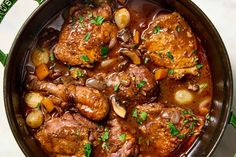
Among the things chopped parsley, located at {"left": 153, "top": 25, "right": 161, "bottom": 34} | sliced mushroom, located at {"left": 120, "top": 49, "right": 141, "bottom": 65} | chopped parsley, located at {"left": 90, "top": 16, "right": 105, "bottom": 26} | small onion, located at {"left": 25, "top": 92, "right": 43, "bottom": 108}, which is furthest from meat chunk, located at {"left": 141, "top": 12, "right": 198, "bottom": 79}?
small onion, located at {"left": 25, "top": 92, "right": 43, "bottom": 108}

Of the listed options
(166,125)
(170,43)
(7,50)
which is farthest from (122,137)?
(7,50)

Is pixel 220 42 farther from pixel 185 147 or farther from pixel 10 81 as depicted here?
pixel 10 81

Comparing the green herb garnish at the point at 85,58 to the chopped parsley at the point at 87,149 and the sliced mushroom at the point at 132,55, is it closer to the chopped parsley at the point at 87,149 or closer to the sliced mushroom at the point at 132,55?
the sliced mushroom at the point at 132,55

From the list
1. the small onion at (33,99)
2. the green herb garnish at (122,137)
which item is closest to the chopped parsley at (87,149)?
the green herb garnish at (122,137)

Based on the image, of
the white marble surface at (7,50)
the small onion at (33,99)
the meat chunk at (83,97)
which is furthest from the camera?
the white marble surface at (7,50)

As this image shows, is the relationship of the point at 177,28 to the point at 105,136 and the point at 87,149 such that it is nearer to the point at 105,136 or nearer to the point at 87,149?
the point at 105,136

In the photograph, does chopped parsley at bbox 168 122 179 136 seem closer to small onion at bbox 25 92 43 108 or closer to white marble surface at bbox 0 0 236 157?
white marble surface at bbox 0 0 236 157

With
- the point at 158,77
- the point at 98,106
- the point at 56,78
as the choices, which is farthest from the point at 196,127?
the point at 56,78
